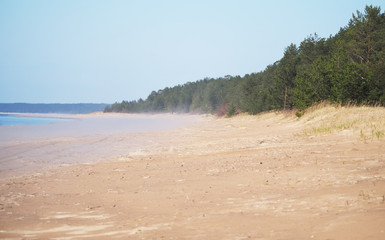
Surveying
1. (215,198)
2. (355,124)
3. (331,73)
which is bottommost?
(215,198)

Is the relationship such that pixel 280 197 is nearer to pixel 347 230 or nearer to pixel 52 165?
pixel 347 230

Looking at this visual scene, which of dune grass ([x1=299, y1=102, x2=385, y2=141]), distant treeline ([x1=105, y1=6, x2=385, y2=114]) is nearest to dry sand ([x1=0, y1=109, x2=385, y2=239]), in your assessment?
dune grass ([x1=299, y1=102, x2=385, y2=141])

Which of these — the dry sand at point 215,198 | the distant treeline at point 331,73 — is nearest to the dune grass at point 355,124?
the dry sand at point 215,198

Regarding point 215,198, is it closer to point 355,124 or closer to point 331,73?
point 355,124

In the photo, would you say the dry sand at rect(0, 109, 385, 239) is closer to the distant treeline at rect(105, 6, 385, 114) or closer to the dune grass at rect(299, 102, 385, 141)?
the dune grass at rect(299, 102, 385, 141)

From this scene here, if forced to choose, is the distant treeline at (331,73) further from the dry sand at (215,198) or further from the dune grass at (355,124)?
the dry sand at (215,198)

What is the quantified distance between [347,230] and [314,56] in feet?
130

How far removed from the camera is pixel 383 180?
6.11 metres

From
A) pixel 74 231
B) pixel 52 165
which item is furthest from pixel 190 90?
pixel 74 231

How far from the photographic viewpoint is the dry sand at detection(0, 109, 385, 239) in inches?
173

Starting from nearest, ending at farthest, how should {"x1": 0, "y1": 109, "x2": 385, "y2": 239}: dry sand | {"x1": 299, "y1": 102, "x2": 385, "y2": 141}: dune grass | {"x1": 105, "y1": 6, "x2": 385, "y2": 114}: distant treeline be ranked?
{"x1": 0, "y1": 109, "x2": 385, "y2": 239}: dry sand < {"x1": 299, "y1": 102, "x2": 385, "y2": 141}: dune grass < {"x1": 105, "y1": 6, "x2": 385, "y2": 114}: distant treeline

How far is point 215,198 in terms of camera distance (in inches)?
245

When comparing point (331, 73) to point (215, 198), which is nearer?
point (215, 198)

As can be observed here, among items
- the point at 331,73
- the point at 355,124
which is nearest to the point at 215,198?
the point at 355,124
